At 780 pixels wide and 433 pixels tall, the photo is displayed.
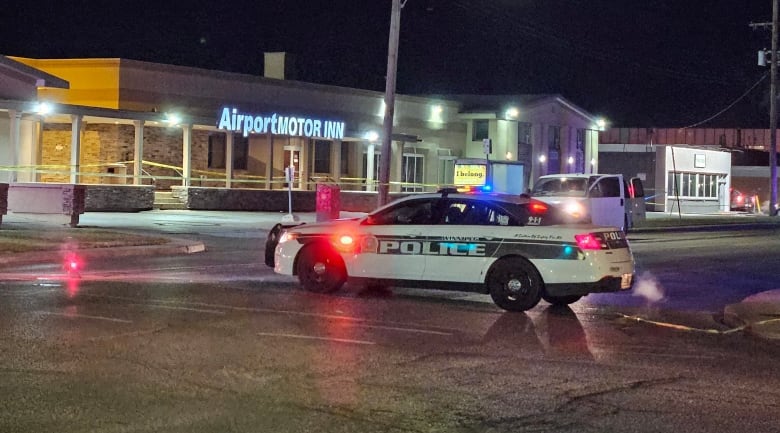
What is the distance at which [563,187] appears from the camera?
91.6ft

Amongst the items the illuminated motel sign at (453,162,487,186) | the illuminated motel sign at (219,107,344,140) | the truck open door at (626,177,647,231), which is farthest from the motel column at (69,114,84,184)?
the truck open door at (626,177,647,231)

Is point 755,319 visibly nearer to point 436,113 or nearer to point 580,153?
point 436,113

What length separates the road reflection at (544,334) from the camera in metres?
10.0

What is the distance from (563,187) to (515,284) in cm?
1580

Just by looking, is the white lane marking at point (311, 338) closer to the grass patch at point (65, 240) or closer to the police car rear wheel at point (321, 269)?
the police car rear wheel at point (321, 269)

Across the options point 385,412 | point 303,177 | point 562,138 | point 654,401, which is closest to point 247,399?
point 385,412

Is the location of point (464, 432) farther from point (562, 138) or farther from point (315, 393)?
point (562, 138)

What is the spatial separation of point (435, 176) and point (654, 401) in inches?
1707

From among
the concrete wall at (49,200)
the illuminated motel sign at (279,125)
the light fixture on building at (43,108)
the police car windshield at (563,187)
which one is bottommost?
the concrete wall at (49,200)

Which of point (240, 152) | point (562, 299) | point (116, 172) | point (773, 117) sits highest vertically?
point (773, 117)

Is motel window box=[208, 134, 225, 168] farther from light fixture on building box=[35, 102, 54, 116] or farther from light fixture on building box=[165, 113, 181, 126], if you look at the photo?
light fixture on building box=[35, 102, 54, 116]

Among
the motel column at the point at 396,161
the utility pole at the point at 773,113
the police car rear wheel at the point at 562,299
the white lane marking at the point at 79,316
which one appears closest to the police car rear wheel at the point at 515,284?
the police car rear wheel at the point at 562,299

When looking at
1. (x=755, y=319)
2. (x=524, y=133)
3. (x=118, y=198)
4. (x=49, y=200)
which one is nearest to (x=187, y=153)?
(x=118, y=198)

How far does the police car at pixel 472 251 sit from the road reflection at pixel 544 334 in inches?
13.5
